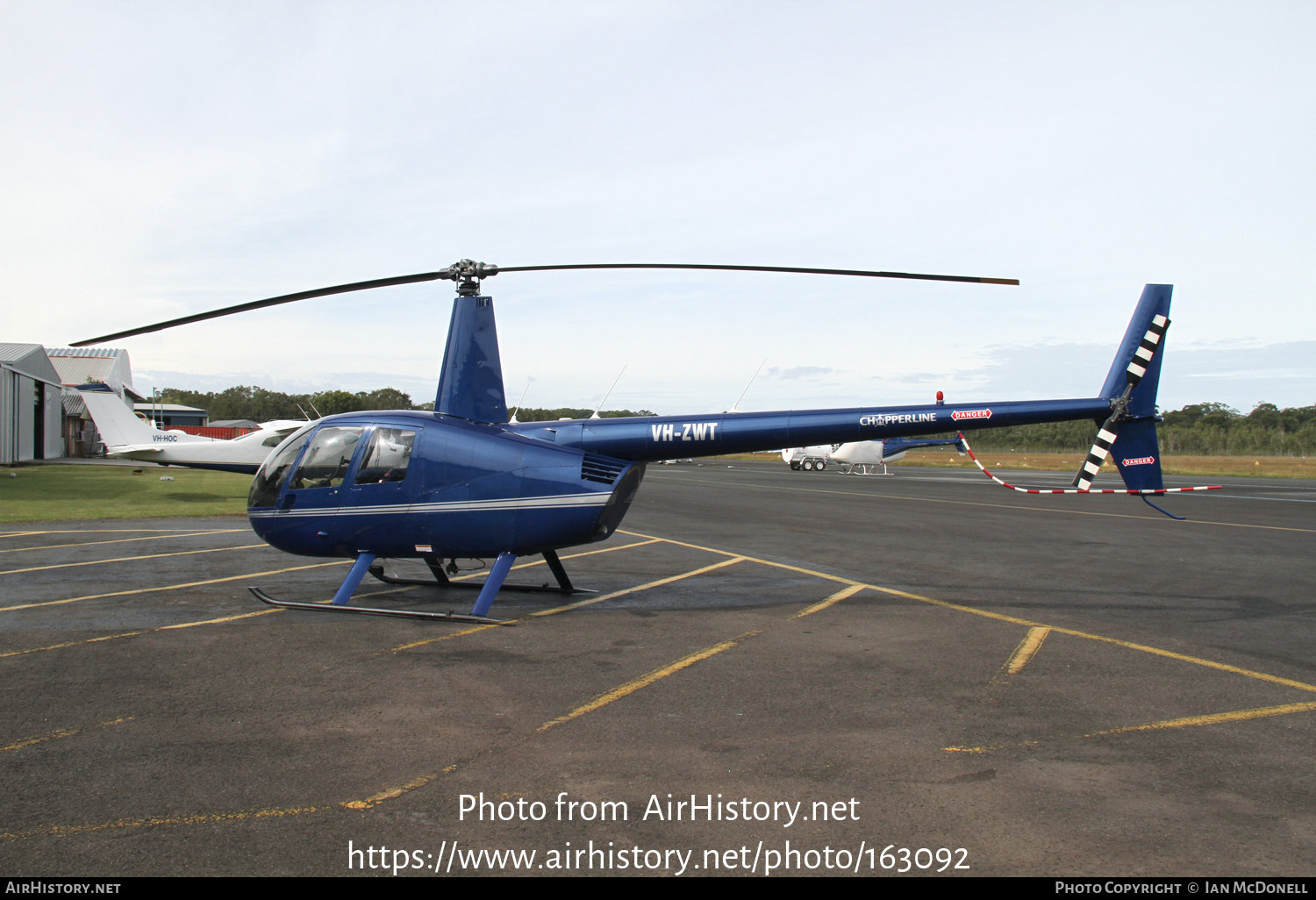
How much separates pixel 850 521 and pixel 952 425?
10.2 meters

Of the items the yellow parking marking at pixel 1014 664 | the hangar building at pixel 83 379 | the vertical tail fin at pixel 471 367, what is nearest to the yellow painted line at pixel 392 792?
the yellow parking marking at pixel 1014 664

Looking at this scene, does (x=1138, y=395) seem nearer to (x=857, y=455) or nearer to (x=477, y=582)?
(x=477, y=582)

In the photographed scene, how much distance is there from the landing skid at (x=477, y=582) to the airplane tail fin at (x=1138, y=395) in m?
6.35

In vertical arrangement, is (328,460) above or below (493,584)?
above

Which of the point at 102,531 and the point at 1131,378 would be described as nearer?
the point at 1131,378

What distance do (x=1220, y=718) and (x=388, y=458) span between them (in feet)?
25.9

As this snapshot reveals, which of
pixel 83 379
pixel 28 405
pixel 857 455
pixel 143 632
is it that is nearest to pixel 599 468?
pixel 143 632

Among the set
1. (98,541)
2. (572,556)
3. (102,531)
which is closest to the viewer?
(572,556)

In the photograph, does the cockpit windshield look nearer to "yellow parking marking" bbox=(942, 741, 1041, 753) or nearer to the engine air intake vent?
the engine air intake vent

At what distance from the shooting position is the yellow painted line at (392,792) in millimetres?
4012

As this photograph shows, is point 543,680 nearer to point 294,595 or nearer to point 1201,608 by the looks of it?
point 294,595

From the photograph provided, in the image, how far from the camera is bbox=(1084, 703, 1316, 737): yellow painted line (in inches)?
204

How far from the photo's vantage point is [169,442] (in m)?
22.4
